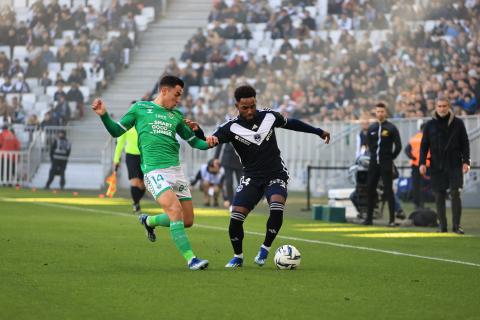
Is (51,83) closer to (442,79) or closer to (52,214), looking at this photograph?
(442,79)

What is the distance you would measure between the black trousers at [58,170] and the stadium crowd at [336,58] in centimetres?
522

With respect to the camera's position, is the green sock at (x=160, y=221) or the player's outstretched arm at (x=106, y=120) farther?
the green sock at (x=160, y=221)

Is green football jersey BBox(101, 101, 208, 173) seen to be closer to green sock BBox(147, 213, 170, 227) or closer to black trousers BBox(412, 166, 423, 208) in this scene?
green sock BBox(147, 213, 170, 227)

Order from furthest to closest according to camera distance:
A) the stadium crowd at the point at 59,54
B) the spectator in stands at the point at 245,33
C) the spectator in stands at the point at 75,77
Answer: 1. the spectator in stands at the point at 75,77
2. the stadium crowd at the point at 59,54
3. the spectator in stands at the point at 245,33

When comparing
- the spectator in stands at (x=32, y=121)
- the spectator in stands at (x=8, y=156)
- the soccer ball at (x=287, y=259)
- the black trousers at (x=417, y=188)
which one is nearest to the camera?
the soccer ball at (x=287, y=259)

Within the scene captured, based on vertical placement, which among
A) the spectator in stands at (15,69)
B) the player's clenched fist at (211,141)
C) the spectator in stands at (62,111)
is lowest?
the player's clenched fist at (211,141)

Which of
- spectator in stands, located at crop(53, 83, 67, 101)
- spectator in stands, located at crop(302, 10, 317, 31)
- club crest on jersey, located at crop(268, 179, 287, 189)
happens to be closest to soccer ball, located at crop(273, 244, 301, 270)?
club crest on jersey, located at crop(268, 179, 287, 189)

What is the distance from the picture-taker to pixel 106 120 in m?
12.1

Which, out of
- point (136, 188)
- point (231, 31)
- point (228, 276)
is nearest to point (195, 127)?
point (228, 276)

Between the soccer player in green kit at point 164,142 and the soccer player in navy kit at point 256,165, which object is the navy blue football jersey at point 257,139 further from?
the soccer player in green kit at point 164,142

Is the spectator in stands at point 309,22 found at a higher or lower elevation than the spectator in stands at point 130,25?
lower

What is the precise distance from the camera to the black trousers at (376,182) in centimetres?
2130

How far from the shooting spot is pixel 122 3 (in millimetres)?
48125

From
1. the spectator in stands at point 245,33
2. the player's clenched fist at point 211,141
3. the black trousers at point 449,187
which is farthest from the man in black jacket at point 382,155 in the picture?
the spectator in stands at point 245,33
